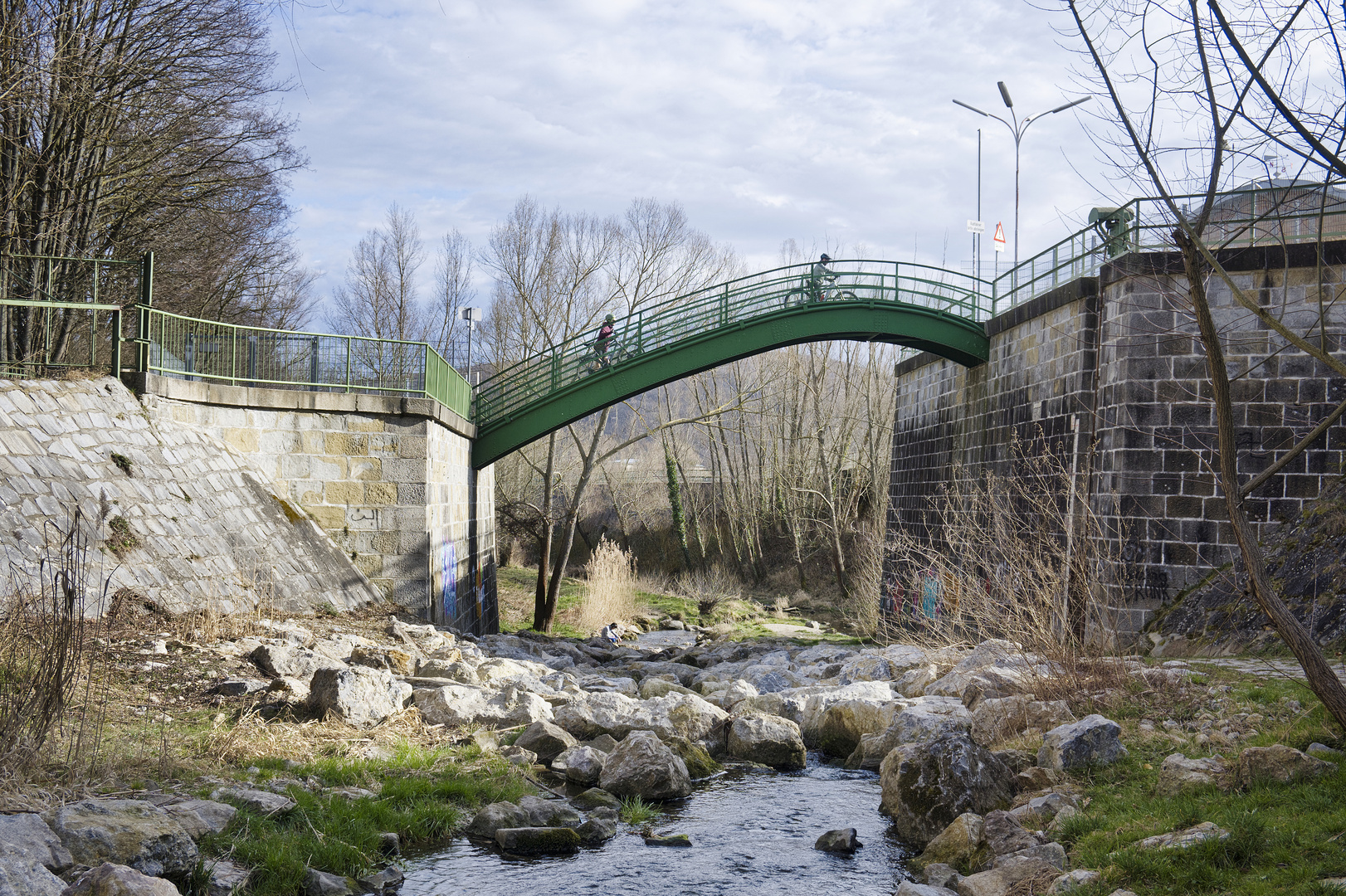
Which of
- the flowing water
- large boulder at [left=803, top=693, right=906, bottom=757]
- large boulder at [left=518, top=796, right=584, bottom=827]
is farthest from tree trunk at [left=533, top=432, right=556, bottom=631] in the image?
large boulder at [left=518, top=796, right=584, bottom=827]

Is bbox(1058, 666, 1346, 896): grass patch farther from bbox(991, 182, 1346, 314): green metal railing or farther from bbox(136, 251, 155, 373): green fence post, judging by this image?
bbox(136, 251, 155, 373): green fence post

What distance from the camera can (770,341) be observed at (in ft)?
54.2

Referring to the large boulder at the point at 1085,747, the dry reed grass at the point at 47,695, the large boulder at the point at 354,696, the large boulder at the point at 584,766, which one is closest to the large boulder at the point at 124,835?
the dry reed grass at the point at 47,695

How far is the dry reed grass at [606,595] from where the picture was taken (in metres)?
22.0

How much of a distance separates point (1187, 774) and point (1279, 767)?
1.63 ft

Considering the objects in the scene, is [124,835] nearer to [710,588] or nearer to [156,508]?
[156,508]

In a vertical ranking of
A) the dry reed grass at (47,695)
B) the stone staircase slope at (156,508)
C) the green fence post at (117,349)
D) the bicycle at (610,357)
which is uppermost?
the bicycle at (610,357)

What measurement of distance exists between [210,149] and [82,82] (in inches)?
142

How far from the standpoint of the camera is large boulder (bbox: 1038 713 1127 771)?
638 centimetres

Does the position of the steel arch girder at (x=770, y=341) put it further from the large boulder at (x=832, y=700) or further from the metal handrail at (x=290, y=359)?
the large boulder at (x=832, y=700)

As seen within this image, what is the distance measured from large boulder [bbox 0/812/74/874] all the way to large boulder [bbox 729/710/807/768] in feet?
19.2

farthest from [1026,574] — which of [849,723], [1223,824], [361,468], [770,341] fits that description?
[361,468]

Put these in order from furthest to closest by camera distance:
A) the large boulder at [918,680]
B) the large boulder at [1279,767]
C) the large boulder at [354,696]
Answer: the large boulder at [918,680], the large boulder at [354,696], the large boulder at [1279,767]

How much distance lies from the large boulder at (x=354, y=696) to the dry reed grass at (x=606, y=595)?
13978 millimetres
